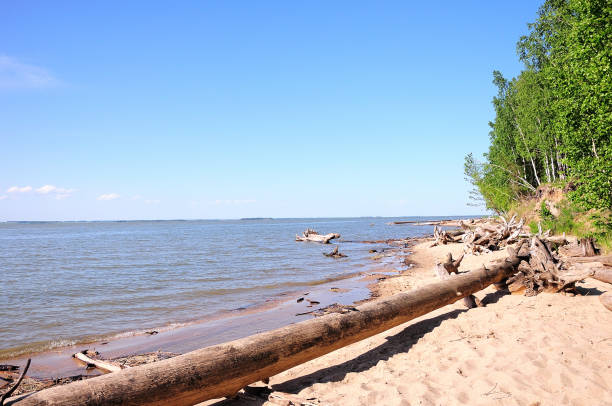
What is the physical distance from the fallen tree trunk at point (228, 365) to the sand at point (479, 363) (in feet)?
1.36

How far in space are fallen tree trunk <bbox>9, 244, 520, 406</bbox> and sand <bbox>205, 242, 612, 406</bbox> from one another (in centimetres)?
41

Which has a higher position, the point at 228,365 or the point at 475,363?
the point at 228,365

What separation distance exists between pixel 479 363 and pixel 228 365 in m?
3.43

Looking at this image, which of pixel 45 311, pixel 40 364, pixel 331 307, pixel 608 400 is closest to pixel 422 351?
pixel 608 400

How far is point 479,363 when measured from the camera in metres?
5.05

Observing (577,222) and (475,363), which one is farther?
(577,222)

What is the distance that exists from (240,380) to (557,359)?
425cm

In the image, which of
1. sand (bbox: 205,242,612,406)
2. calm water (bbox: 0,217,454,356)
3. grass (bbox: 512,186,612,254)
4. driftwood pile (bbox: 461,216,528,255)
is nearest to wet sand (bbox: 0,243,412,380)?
calm water (bbox: 0,217,454,356)

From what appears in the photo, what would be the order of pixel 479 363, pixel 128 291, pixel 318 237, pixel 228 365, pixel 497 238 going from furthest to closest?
pixel 318 237 → pixel 497 238 → pixel 128 291 → pixel 479 363 → pixel 228 365

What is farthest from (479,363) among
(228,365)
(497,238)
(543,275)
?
(497,238)

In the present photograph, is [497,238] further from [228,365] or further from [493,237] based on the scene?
[228,365]

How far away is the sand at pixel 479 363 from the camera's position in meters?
4.25

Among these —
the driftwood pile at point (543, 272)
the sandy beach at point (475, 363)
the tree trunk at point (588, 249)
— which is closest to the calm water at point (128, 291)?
the sandy beach at point (475, 363)

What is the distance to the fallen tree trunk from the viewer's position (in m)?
3.32
